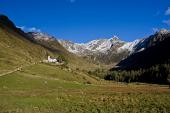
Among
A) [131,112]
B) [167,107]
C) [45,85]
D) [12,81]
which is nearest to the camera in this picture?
[131,112]

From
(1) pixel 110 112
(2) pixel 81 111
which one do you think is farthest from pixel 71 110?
(1) pixel 110 112

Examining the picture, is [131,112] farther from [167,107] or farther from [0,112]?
[0,112]

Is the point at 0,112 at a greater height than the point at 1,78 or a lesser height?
lesser

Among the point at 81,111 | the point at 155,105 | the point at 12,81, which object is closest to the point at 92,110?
the point at 81,111

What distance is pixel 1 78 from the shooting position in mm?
89188

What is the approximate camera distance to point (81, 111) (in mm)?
39750

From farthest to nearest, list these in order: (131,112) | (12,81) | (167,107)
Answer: (12,81)
(167,107)
(131,112)

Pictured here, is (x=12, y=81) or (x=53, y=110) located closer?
(x=53, y=110)

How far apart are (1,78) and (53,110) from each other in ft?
169

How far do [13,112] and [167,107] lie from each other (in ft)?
62.9

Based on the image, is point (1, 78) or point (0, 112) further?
point (1, 78)

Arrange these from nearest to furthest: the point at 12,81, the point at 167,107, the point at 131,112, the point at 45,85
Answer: the point at 131,112 < the point at 167,107 < the point at 12,81 < the point at 45,85

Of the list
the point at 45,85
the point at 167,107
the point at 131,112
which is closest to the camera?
the point at 131,112

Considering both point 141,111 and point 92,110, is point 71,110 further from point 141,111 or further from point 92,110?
point 141,111
